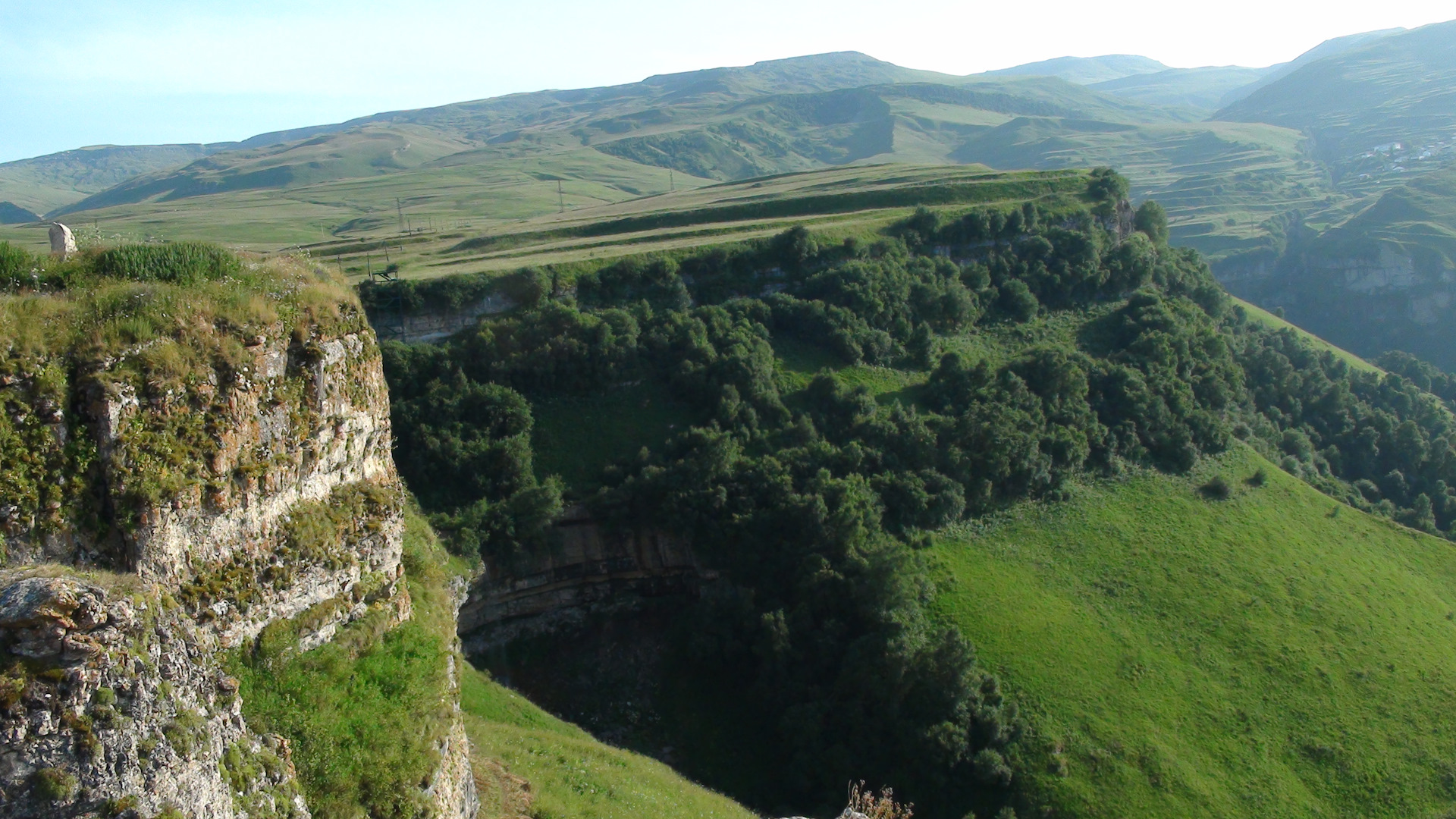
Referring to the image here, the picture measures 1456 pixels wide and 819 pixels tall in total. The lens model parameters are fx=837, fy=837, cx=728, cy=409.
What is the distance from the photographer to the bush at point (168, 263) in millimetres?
13969

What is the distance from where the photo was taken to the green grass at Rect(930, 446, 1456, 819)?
30.6m

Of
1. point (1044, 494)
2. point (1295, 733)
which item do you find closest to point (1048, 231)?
point (1044, 494)

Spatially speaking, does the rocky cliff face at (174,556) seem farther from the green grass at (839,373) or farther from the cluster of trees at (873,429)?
the green grass at (839,373)

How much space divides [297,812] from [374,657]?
347cm

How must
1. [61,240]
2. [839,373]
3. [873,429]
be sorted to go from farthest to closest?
1. [839,373]
2. [873,429]
3. [61,240]

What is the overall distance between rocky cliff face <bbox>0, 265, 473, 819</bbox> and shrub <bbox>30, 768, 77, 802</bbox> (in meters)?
0.02

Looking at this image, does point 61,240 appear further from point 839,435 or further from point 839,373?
point 839,373

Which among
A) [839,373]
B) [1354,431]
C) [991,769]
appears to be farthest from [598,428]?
[1354,431]

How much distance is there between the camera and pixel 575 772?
22422mm

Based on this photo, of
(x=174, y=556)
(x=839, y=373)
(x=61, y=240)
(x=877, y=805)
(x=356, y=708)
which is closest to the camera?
(x=174, y=556)

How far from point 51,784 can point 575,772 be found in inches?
608

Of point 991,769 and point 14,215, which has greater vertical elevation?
point 14,215

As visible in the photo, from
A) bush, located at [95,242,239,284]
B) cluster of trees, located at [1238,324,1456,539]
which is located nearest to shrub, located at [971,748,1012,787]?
bush, located at [95,242,239,284]

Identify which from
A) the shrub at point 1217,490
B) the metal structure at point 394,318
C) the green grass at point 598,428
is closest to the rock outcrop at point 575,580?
the green grass at point 598,428
